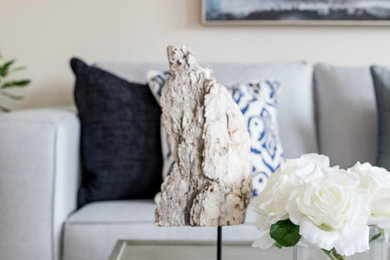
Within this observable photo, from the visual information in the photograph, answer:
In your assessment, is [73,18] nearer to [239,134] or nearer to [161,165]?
[161,165]

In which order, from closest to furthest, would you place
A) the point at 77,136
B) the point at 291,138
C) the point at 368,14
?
1. the point at 77,136
2. the point at 291,138
3. the point at 368,14

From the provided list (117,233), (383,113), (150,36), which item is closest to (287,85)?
(383,113)

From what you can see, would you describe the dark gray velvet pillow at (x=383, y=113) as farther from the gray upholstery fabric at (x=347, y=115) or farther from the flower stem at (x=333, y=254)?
the flower stem at (x=333, y=254)

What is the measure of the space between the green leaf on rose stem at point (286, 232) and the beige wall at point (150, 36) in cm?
149

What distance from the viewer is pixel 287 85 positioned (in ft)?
5.95

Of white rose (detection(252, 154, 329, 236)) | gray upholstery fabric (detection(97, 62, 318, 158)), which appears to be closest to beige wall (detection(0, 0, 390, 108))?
gray upholstery fabric (detection(97, 62, 318, 158))

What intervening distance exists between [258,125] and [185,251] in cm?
62

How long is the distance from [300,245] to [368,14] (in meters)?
1.62

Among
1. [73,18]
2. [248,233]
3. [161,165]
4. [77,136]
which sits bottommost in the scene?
[248,233]

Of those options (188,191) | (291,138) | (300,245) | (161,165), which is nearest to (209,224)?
(188,191)

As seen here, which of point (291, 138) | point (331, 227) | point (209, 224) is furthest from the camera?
point (291, 138)

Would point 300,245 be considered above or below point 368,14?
below

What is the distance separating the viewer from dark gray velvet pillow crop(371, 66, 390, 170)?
1.61 metres

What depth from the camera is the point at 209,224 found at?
85 cm
